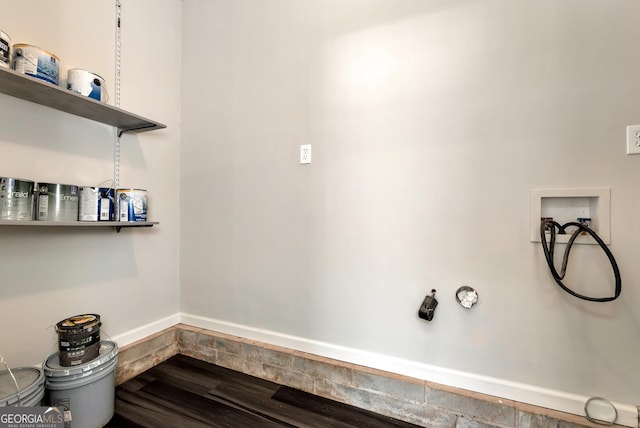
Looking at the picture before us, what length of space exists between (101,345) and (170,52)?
1.89m

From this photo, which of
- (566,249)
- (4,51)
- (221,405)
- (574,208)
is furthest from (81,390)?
(574,208)

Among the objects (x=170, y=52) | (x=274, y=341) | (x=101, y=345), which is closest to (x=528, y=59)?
(x=274, y=341)

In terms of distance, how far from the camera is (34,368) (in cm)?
116

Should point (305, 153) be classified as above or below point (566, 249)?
above

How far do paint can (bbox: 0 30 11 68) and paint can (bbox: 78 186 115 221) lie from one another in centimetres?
53

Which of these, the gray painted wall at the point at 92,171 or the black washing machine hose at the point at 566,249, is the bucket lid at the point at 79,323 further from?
the black washing machine hose at the point at 566,249

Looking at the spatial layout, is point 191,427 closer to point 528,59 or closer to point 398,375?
point 398,375

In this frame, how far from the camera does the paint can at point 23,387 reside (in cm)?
97

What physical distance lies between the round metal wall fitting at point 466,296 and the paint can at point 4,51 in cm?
205

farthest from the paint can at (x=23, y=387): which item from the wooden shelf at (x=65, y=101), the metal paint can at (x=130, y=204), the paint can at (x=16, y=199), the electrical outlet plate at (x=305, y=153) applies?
the electrical outlet plate at (x=305, y=153)

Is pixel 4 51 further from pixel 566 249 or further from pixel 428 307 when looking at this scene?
pixel 566 249

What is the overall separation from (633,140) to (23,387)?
2516mm

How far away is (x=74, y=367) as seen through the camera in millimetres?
1169

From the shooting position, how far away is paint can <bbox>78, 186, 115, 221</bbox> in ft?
4.25
